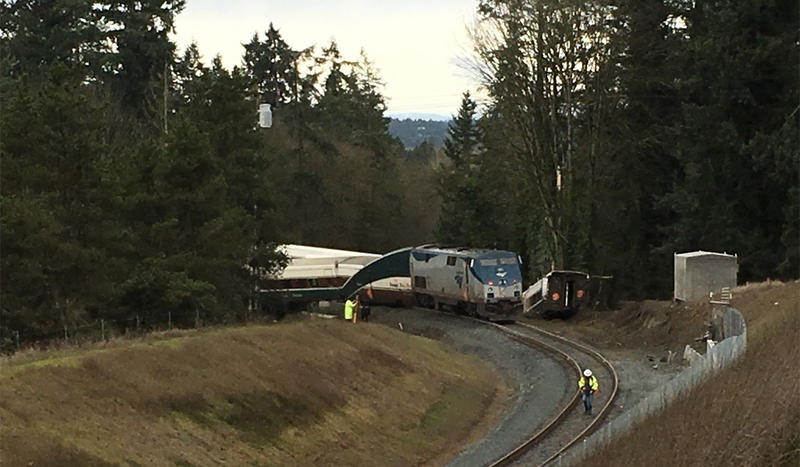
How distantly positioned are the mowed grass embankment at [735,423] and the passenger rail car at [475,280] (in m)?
22.9

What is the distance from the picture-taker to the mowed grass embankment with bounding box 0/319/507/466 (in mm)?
20359

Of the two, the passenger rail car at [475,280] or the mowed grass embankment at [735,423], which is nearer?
the mowed grass embankment at [735,423]

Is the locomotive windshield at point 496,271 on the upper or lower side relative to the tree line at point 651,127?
lower

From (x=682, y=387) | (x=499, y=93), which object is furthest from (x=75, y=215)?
(x=499, y=93)

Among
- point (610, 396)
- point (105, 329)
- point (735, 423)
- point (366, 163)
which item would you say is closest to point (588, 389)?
point (610, 396)

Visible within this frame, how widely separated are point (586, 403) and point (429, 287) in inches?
910

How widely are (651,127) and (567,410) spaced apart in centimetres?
3079

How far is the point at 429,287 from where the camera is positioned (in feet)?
169

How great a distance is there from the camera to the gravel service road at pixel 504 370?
27016mm

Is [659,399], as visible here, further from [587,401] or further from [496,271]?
[496,271]

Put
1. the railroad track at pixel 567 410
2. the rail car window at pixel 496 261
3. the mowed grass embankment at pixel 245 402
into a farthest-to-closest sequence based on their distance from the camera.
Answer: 1. the rail car window at pixel 496 261
2. the railroad track at pixel 567 410
3. the mowed grass embankment at pixel 245 402

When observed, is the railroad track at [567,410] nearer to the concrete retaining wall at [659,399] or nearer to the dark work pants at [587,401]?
the dark work pants at [587,401]

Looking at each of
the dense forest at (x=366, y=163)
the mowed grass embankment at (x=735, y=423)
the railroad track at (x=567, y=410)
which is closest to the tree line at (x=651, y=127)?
the dense forest at (x=366, y=163)

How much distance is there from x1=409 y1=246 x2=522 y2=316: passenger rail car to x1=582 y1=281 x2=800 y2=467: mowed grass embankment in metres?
22.9
